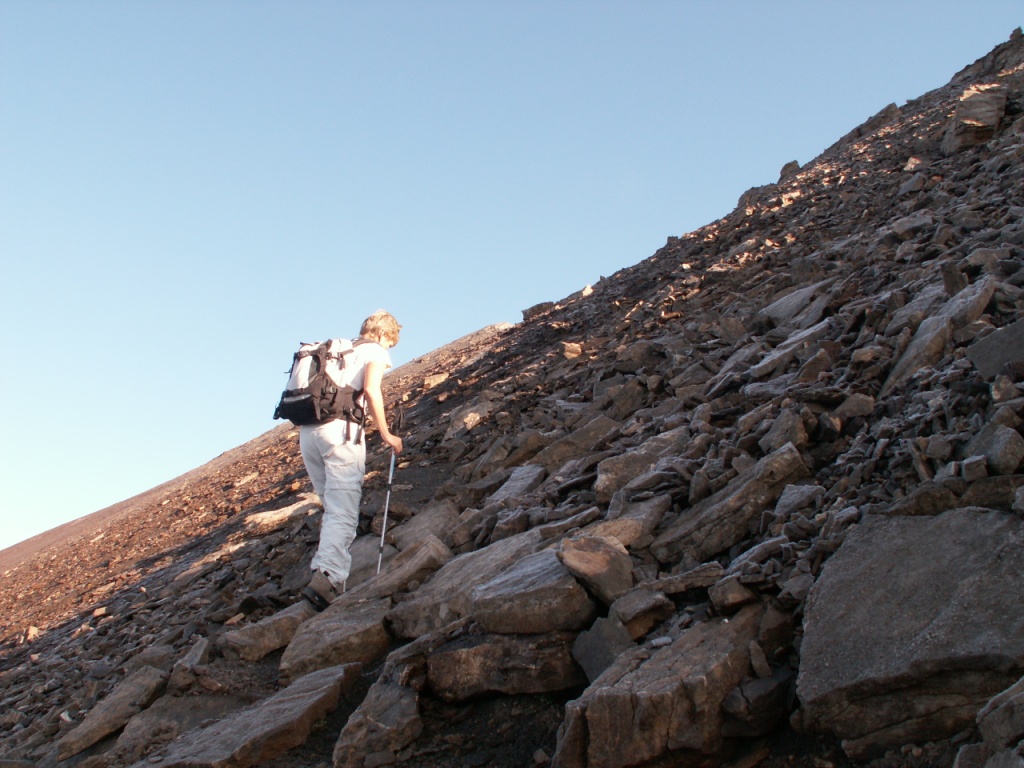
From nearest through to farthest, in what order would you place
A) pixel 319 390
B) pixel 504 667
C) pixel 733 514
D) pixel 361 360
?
1. pixel 504 667
2. pixel 733 514
3. pixel 319 390
4. pixel 361 360

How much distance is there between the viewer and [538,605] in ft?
14.7

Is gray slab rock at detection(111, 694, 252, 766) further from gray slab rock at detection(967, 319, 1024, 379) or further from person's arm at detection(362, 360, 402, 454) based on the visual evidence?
gray slab rock at detection(967, 319, 1024, 379)

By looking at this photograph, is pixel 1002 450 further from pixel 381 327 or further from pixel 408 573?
pixel 381 327

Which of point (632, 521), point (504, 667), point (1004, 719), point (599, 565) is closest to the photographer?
point (1004, 719)

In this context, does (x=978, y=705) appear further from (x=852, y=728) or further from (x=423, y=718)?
(x=423, y=718)

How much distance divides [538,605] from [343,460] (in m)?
2.95

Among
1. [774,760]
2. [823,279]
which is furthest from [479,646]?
[823,279]

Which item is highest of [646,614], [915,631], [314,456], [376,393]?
[376,393]

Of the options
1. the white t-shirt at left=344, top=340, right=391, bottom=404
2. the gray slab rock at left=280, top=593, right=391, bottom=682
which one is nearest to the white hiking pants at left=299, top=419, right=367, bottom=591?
the white t-shirt at left=344, top=340, right=391, bottom=404

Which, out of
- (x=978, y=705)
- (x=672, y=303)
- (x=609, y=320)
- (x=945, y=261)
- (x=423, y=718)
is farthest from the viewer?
(x=609, y=320)

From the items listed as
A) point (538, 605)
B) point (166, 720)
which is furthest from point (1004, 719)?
point (166, 720)

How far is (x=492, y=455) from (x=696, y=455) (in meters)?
3.41

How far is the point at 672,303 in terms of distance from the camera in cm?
1284

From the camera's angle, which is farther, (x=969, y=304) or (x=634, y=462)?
(x=634, y=462)
